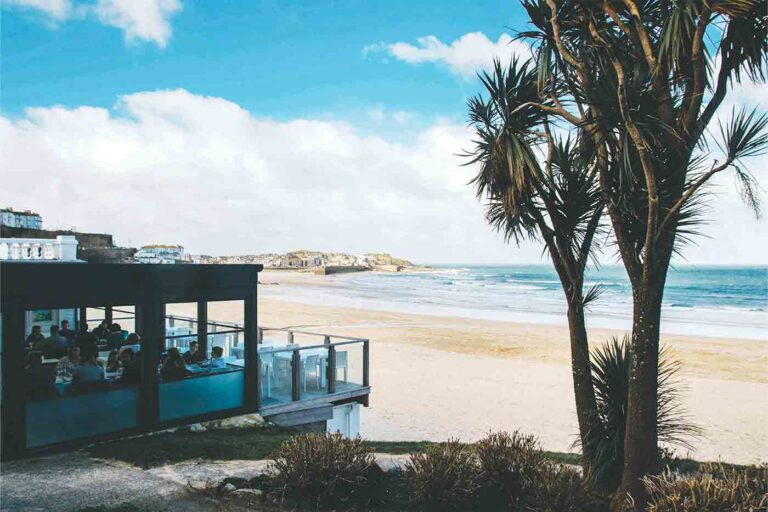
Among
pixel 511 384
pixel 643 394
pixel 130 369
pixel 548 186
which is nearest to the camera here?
pixel 643 394

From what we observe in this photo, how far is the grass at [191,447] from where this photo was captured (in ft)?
23.1

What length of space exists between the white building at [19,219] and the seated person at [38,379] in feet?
87.2

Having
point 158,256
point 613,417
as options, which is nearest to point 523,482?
point 613,417

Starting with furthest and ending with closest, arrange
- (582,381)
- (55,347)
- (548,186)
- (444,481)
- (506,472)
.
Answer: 1. (55,347)
2. (548,186)
3. (582,381)
4. (506,472)
5. (444,481)

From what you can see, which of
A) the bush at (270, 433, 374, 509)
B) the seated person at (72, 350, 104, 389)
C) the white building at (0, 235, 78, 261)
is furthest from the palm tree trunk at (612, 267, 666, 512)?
the white building at (0, 235, 78, 261)

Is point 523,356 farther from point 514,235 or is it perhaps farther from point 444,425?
point 514,235

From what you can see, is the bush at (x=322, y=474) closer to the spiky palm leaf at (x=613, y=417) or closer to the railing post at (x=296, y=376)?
the spiky palm leaf at (x=613, y=417)

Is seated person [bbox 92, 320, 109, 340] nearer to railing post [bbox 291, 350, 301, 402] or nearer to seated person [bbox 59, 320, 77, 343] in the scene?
seated person [bbox 59, 320, 77, 343]

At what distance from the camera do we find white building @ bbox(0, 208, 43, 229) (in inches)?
1206

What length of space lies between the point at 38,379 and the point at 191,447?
2.12 meters

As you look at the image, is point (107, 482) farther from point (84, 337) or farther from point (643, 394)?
point (643, 394)

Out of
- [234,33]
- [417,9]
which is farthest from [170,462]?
[234,33]

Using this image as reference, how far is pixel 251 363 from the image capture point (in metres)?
9.38

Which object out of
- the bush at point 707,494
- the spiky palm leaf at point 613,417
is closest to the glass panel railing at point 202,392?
the spiky palm leaf at point 613,417
